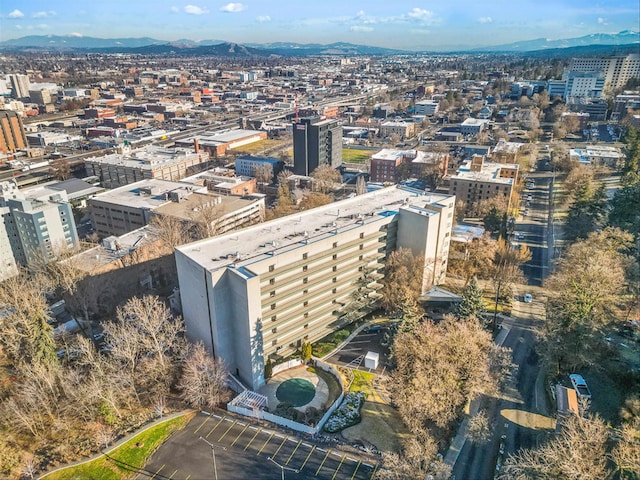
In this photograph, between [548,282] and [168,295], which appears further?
[168,295]

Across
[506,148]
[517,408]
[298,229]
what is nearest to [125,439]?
[298,229]

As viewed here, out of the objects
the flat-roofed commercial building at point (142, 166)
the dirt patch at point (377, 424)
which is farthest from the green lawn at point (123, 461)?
the flat-roofed commercial building at point (142, 166)

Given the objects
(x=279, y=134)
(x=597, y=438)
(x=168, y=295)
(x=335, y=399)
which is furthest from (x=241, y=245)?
(x=279, y=134)

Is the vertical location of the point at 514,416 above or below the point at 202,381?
below

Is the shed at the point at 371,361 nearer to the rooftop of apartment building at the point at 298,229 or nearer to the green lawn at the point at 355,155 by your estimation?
the rooftop of apartment building at the point at 298,229

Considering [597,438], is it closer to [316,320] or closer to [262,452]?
[262,452]

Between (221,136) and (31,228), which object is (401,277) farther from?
(221,136)

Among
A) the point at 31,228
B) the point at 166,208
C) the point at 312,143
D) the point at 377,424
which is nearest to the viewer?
the point at 377,424
